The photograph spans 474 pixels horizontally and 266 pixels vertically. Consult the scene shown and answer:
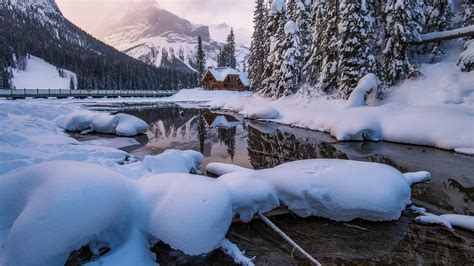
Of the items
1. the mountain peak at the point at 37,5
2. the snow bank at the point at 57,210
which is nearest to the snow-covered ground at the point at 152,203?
the snow bank at the point at 57,210

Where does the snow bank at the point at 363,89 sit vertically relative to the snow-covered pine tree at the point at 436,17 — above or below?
below

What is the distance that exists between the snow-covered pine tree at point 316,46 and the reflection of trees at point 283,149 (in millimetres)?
14647

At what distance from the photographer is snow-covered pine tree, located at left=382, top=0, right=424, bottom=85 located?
63.5ft

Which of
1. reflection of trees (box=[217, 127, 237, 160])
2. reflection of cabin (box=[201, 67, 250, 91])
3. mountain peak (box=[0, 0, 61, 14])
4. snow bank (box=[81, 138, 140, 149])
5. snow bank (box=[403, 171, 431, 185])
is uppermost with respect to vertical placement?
mountain peak (box=[0, 0, 61, 14])

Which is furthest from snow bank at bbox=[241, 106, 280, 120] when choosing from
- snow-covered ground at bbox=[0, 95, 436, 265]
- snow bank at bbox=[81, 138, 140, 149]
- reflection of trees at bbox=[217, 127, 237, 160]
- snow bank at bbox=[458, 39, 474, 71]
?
snow-covered ground at bbox=[0, 95, 436, 265]

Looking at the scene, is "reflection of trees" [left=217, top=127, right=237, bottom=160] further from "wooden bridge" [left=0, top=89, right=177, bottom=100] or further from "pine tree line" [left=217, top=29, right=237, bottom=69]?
"pine tree line" [left=217, top=29, right=237, bottom=69]

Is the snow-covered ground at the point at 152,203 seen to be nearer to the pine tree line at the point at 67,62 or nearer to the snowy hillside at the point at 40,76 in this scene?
the pine tree line at the point at 67,62

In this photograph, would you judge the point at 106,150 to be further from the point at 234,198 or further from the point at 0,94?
the point at 0,94

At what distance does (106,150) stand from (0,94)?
41.9m

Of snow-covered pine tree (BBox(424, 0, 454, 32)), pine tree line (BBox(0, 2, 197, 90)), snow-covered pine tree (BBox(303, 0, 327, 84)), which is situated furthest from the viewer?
pine tree line (BBox(0, 2, 197, 90))

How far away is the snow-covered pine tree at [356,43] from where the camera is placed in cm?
2112

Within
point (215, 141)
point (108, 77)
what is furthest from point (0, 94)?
point (108, 77)

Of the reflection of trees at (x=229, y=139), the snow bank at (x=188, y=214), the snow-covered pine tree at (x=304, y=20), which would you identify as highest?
the snow-covered pine tree at (x=304, y=20)

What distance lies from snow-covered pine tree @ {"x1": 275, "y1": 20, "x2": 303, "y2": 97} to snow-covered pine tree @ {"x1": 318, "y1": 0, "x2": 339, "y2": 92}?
5259 mm
